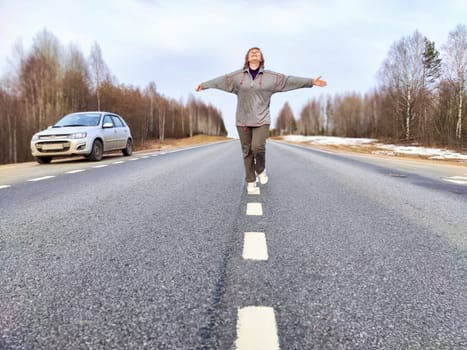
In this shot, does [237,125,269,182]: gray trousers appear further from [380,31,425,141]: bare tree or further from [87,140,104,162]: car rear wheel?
[380,31,425,141]: bare tree

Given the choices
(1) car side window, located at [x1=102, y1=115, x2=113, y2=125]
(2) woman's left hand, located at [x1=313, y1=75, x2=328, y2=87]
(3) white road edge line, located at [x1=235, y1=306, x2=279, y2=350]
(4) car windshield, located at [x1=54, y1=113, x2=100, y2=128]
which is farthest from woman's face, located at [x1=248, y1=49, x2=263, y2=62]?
(1) car side window, located at [x1=102, y1=115, x2=113, y2=125]

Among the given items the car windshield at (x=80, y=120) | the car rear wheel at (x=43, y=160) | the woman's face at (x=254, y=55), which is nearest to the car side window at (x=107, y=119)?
the car windshield at (x=80, y=120)

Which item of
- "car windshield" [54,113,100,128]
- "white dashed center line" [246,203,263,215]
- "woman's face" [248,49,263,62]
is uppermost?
"woman's face" [248,49,263,62]

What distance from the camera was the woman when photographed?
467 cm

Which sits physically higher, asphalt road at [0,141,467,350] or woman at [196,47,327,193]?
woman at [196,47,327,193]

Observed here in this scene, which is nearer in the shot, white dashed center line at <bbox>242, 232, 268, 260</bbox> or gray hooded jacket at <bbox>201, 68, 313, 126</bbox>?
white dashed center line at <bbox>242, 232, 268, 260</bbox>

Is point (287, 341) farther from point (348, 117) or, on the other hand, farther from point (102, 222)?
point (348, 117)

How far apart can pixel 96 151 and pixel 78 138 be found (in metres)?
0.77

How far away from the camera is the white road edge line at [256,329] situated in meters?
1.18

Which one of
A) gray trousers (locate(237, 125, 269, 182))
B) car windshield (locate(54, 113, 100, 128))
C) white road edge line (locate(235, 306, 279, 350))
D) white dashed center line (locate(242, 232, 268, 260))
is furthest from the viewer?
car windshield (locate(54, 113, 100, 128))

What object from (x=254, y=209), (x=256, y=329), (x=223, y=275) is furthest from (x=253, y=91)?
(x=256, y=329)

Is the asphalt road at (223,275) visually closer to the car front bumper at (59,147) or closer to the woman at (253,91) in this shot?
the woman at (253,91)

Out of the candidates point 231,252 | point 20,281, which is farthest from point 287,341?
A: point 20,281

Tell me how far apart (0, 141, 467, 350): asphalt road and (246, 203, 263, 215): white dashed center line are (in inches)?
3.6
